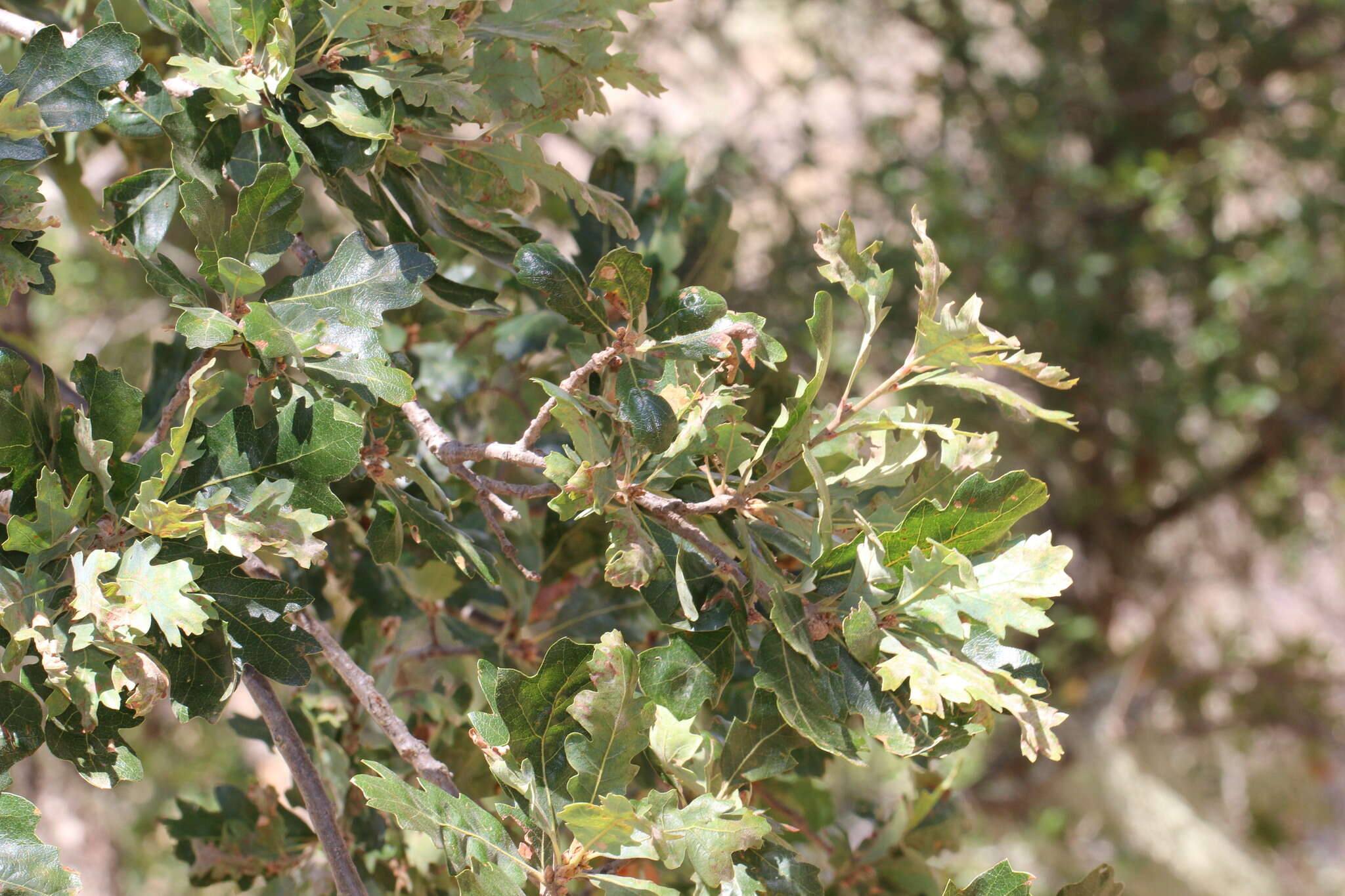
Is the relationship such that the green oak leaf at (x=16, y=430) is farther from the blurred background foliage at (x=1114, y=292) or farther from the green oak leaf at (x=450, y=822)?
the blurred background foliage at (x=1114, y=292)

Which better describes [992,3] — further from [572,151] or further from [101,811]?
[101,811]

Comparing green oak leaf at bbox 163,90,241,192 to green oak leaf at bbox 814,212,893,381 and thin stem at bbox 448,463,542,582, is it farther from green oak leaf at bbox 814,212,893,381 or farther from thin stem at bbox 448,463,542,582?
green oak leaf at bbox 814,212,893,381

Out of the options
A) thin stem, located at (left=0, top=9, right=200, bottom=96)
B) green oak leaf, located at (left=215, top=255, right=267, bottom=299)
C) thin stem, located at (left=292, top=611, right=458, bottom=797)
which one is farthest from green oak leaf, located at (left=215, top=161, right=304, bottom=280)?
thin stem, located at (left=292, top=611, right=458, bottom=797)

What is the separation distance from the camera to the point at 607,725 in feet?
1.90

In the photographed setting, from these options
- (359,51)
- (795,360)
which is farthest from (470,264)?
(795,360)

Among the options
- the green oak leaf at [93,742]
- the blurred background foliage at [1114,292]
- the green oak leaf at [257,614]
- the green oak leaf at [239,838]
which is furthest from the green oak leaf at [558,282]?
the blurred background foliage at [1114,292]

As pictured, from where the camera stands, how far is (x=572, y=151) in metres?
2.74

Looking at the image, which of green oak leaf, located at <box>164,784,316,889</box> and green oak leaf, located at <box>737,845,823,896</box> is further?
green oak leaf, located at <box>164,784,316,889</box>

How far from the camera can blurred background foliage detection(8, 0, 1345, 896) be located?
7.70ft

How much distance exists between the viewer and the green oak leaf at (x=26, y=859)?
0.51 m

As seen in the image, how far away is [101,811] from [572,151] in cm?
192

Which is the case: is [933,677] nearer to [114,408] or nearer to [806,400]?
[806,400]

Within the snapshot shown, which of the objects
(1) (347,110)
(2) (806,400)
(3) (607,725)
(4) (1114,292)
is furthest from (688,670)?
(4) (1114,292)

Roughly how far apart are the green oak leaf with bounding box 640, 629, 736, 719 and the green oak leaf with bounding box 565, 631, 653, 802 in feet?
0.07
